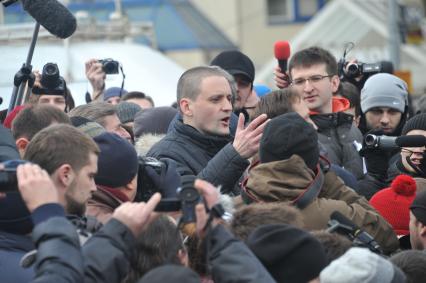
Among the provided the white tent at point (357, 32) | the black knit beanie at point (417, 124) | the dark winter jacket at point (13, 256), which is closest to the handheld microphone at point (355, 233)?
the dark winter jacket at point (13, 256)

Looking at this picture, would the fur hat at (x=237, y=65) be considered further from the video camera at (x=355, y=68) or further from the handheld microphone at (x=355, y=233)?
the handheld microphone at (x=355, y=233)

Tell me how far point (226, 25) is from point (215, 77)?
105 feet

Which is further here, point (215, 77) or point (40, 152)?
point (215, 77)

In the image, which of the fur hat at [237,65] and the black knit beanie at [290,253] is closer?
the black knit beanie at [290,253]

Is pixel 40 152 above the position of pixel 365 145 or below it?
above

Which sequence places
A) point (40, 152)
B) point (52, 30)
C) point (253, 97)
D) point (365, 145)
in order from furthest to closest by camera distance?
point (253, 97), point (365, 145), point (52, 30), point (40, 152)

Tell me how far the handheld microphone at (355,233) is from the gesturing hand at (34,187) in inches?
59.6

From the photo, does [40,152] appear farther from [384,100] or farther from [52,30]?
[384,100]

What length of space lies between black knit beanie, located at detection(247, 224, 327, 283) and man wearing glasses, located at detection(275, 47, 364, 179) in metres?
2.89

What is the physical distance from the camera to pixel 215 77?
24.8ft

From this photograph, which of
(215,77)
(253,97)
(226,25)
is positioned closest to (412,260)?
(215,77)

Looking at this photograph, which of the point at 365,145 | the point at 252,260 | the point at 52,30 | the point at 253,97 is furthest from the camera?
the point at 253,97

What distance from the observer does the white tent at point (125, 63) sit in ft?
41.7

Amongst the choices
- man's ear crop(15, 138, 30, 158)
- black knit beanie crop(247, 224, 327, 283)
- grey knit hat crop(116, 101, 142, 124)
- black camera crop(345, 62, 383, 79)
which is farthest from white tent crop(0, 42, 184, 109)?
black knit beanie crop(247, 224, 327, 283)
